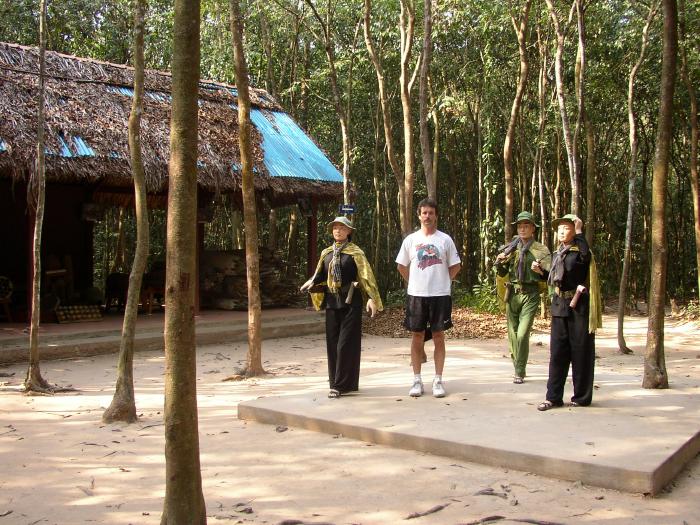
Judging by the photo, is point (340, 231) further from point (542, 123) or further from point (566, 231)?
point (542, 123)

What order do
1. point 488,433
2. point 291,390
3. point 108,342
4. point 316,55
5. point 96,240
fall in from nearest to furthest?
point 488,433, point 291,390, point 108,342, point 316,55, point 96,240

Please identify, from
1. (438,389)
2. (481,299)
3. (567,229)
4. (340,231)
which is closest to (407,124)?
(481,299)

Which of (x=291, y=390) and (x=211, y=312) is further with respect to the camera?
(x=211, y=312)

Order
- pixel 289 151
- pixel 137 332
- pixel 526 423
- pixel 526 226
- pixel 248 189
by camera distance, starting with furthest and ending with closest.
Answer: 1. pixel 289 151
2. pixel 137 332
3. pixel 248 189
4. pixel 526 226
5. pixel 526 423

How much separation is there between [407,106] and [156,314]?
5454 millimetres

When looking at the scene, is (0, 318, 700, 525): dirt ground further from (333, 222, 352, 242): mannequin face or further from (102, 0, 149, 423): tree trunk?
(333, 222, 352, 242): mannequin face

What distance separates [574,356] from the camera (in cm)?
540

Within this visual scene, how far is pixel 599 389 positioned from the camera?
20.3 ft

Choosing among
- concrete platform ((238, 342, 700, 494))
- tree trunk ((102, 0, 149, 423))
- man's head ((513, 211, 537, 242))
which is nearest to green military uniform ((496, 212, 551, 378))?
man's head ((513, 211, 537, 242))

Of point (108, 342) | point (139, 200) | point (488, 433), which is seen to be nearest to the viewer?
point (488, 433)

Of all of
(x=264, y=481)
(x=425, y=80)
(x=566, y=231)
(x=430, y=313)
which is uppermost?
(x=425, y=80)

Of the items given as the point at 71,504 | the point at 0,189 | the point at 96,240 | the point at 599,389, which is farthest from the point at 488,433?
the point at 96,240

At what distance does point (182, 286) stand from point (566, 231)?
345 cm

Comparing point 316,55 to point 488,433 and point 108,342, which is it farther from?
point 488,433
